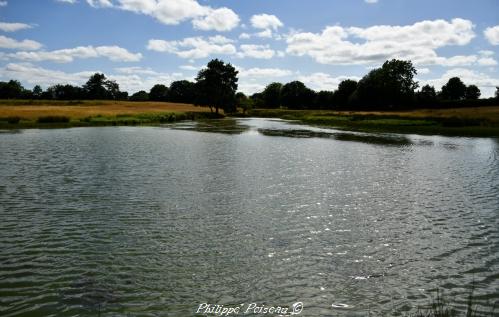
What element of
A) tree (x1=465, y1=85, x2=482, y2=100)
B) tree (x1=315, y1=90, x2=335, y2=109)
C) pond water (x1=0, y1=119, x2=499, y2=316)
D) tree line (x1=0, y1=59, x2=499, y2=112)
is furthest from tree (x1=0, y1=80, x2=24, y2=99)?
tree (x1=465, y1=85, x2=482, y2=100)

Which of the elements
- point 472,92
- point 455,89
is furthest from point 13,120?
point 472,92

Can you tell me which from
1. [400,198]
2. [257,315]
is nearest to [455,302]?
[257,315]

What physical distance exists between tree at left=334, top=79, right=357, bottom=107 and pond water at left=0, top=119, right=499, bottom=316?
14190 cm

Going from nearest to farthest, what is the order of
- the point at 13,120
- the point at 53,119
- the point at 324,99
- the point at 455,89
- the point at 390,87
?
the point at 13,120 → the point at 53,119 → the point at 390,87 → the point at 455,89 → the point at 324,99

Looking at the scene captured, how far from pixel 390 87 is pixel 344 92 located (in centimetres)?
2848

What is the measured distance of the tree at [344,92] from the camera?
548 ft

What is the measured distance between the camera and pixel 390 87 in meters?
143

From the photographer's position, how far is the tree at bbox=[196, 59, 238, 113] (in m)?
127

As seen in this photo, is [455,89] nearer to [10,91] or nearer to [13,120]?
[13,120]

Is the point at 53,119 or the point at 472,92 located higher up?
the point at 472,92

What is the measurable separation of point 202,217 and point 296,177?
1227cm

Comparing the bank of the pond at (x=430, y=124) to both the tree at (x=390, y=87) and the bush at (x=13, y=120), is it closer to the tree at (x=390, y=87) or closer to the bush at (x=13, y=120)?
the tree at (x=390, y=87)

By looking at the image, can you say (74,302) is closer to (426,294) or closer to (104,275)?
(104,275)

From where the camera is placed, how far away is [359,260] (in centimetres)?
1276
